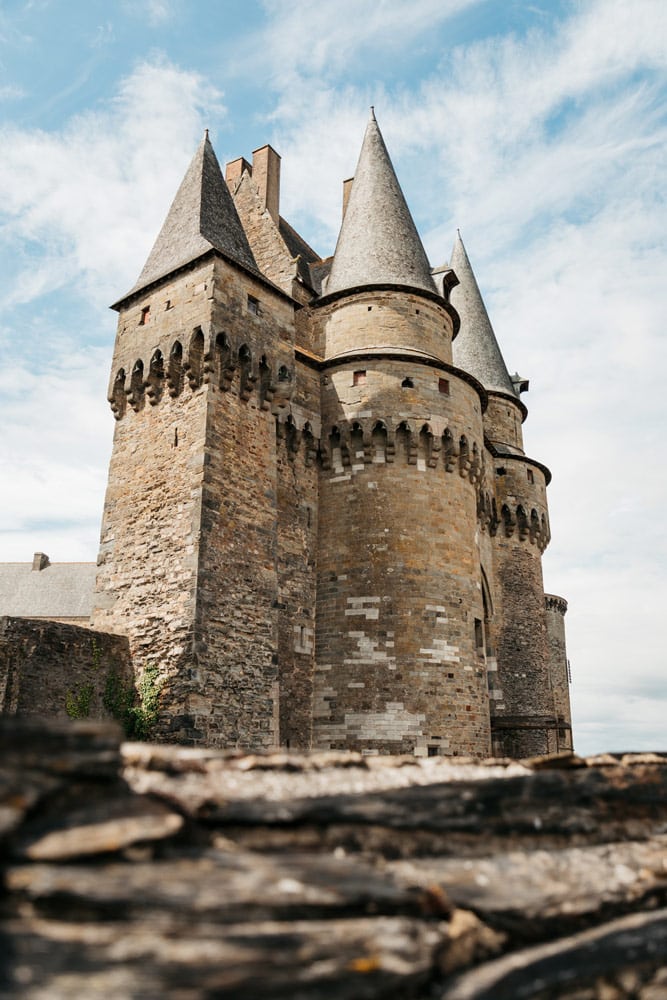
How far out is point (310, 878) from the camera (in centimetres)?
300

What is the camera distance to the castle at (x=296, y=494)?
14359 mm

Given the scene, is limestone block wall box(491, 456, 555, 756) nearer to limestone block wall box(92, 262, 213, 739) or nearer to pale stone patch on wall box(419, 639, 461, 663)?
pale stone patch on wall box(419, 639, 461, 663)

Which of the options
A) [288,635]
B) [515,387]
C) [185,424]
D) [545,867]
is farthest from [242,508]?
[515,387]

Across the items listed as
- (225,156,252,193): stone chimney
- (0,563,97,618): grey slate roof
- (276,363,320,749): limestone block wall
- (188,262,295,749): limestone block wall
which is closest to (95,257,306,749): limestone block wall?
(188,262,295,749): limestone block wall

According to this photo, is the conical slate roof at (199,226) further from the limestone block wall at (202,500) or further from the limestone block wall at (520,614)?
the limestone block wall at (520,614)

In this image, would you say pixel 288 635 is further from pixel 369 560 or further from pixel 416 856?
pixel 416 856

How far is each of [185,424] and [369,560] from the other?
5318 mm

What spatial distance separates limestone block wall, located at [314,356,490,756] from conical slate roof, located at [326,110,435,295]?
9.70 feet

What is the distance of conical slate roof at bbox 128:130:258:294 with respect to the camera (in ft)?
55.5

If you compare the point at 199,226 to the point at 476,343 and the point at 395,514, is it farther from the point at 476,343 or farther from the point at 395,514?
the point at 476,343

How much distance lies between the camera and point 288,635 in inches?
659

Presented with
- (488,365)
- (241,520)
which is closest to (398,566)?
(241,520)

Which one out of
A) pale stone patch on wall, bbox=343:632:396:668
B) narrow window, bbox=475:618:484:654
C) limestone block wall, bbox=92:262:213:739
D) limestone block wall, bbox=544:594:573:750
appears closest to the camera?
limestone block wall, bbox=92:262:213:739

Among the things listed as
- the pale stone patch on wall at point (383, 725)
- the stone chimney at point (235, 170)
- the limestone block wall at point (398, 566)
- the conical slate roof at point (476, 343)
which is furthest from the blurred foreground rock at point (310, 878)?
the conical slate roof at point (476, 343)
